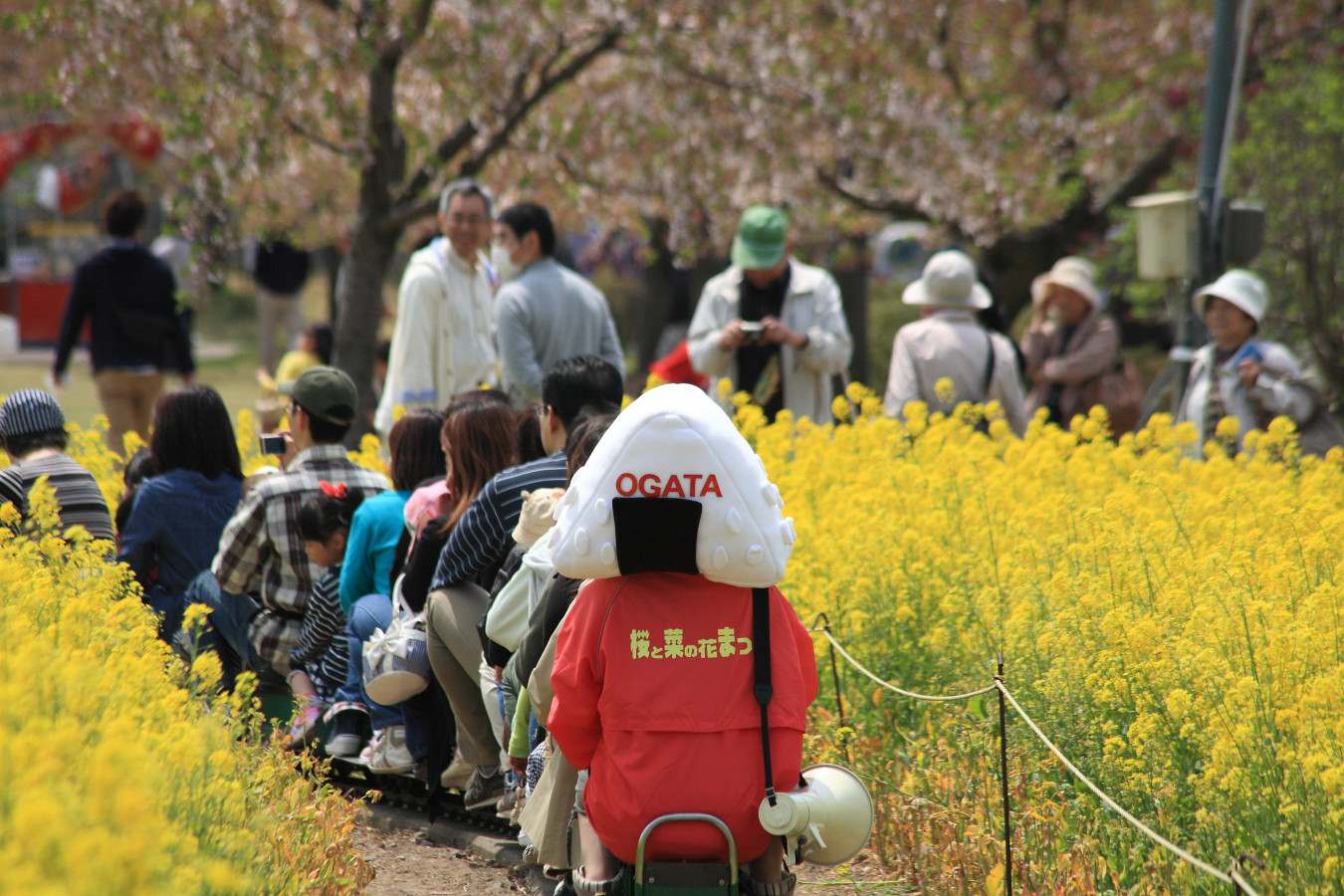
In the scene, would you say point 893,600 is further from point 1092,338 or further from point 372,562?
point 1092,338

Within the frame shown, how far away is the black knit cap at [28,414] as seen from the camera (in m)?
4.63

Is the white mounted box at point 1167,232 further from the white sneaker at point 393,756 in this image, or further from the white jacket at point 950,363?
the white sneaker at point 393,756

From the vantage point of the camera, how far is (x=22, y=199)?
28359mm

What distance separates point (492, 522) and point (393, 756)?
1094 millimetres

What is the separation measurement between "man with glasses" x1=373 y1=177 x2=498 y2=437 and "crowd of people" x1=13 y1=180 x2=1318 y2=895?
15 mm

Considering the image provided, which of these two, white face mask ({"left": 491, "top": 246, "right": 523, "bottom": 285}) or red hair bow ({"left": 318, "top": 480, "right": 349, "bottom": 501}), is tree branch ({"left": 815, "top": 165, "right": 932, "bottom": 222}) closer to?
white face mask ({"left": 491, "top": 246, "right": 523, "bottom": 285})

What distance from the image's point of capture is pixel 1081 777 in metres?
2.98

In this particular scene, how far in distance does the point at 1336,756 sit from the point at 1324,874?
30 cm

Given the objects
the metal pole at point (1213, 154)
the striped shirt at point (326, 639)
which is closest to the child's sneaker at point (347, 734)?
the striped shirt at point (326, 639)

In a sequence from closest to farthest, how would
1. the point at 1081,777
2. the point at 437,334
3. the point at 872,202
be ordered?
the point at 1081,777, the point at 437,334, the point at 872,202

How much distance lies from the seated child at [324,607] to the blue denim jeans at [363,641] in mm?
75

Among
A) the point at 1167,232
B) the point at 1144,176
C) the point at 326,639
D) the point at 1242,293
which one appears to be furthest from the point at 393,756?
the point at 1144,176

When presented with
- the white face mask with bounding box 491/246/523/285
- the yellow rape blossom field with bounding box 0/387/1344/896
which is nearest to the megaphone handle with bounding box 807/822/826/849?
the yellow rape blossom field with bounding box 0/387/1344/896

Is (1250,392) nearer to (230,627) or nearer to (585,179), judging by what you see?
(230,627)
